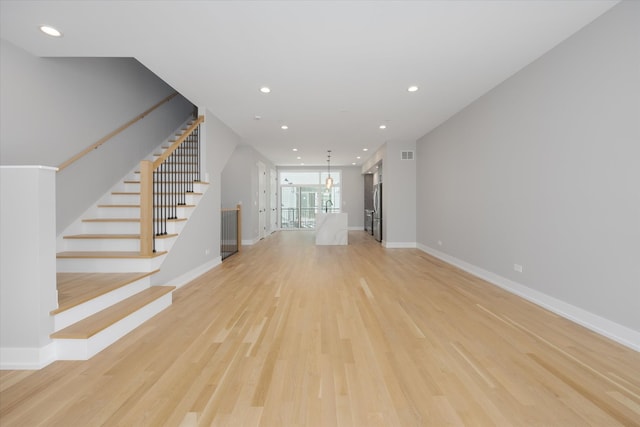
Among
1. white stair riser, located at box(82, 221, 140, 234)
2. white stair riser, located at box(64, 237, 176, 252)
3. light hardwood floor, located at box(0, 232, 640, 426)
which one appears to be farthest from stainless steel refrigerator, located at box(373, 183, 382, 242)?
white stair riser, located at box(82, 221, 140, 234)

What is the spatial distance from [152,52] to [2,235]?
221 cm

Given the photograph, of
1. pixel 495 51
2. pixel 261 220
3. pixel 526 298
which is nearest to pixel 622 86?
pixel 495 51

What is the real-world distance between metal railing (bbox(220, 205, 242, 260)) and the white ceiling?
3032 millimetres

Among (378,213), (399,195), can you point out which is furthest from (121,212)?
(378,213)

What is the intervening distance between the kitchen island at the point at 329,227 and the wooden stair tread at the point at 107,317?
521 cm

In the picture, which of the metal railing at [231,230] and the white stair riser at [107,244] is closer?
the white stair riser at [107,244]

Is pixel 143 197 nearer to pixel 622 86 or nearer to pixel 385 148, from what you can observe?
pixel 622 86

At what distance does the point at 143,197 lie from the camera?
2957 mm

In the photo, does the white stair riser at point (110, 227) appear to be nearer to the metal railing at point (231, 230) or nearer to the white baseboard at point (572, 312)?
the metal railing at point (231, 230)

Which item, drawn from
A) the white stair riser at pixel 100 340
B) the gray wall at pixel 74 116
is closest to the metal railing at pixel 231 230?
the gray wall at pixel 74 116

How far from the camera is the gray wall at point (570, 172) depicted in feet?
7.08

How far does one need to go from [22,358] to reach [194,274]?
7.41ft

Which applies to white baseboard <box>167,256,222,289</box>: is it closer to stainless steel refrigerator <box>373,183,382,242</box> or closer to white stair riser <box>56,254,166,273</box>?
white stair riser <box>56,254,166,273</box>

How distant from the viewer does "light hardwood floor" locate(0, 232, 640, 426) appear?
4.59 ft
